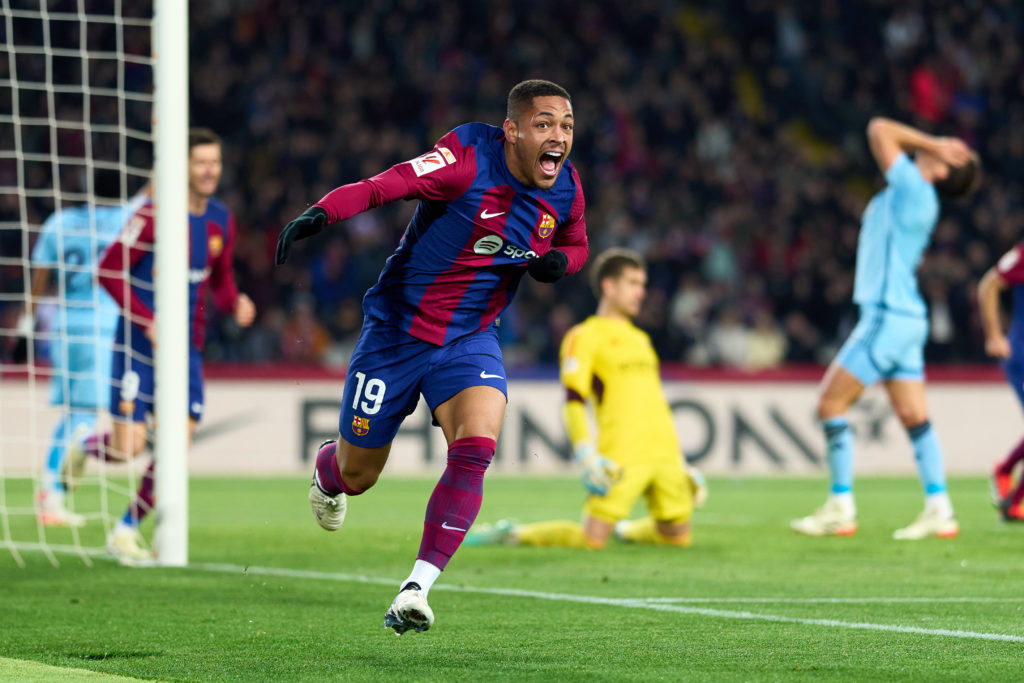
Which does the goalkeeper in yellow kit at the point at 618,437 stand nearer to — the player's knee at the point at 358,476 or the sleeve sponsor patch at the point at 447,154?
the player's knee at the point at 358,476

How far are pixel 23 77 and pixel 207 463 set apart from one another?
5857 millimetres

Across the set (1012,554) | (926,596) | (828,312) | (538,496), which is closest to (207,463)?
(538,496)

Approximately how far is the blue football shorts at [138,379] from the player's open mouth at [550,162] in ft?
11.2

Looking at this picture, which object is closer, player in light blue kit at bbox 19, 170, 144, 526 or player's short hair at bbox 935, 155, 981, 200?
player's short hair at bbox 935, 155, 981, 200

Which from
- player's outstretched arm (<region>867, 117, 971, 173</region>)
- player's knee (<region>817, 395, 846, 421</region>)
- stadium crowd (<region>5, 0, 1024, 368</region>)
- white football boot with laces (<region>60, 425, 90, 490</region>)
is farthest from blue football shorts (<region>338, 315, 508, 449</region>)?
stadium crowd (<region>5, 0, 1024, 368</region>)

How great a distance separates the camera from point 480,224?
5.41 meters

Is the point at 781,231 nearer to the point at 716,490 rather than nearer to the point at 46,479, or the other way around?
the point at 716,490

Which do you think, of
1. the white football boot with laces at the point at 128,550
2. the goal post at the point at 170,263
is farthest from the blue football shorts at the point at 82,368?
the goal post at the point at 170,263

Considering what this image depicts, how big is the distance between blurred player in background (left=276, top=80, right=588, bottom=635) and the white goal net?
8.86ft

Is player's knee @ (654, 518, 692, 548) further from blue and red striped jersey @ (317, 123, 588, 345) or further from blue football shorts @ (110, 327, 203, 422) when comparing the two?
blue and red striped jersey @ (317, 123, 588, 345)

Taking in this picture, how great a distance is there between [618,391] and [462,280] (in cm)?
373

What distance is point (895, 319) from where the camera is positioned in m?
9.78

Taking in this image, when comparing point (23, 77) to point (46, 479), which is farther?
point (23, 77)

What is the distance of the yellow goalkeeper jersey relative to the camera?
29.3 ft
